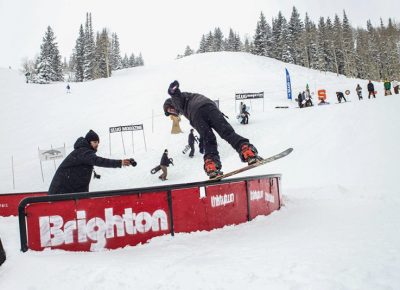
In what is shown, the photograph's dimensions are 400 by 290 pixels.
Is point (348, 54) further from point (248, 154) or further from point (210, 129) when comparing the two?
point (248, 154)

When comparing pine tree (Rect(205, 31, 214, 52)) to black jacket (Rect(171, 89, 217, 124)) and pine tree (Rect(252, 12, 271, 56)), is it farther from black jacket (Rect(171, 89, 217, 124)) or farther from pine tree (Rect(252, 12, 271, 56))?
black jacket (Rect(171, 89, 217, 124))

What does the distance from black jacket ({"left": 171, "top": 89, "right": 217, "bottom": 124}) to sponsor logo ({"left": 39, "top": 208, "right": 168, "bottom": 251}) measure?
173cm

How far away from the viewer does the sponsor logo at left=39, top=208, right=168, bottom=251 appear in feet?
12.5

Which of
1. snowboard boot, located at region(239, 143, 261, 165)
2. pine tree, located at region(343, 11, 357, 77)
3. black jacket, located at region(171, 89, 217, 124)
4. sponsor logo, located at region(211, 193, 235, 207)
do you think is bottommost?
sponsor logo, located at region(211, 193, 235, 207)

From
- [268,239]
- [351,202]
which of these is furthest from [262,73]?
[268,239]

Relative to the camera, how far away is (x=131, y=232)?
13.9ft

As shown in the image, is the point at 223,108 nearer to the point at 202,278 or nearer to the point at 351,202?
the point at 351,202

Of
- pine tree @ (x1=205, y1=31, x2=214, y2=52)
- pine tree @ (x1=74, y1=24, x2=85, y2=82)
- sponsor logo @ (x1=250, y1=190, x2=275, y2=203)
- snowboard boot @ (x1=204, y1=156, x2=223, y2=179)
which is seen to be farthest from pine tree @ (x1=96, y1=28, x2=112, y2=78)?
snowboard boot @ (x1=204, y1=156, x2=223, y2=179)

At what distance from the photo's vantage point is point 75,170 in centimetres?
501

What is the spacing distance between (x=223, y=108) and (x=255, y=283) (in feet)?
90.9

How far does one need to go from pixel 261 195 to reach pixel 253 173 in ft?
28.9

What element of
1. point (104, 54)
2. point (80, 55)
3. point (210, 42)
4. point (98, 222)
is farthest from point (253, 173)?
point (210, 42)

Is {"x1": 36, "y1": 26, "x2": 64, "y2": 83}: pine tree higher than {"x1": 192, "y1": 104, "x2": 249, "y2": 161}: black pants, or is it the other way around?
{"x1": 36, "y1": 26, "x2": 64, "y2": 83}: pine tree

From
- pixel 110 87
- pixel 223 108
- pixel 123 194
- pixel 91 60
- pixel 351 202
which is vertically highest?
pixel 91 60
